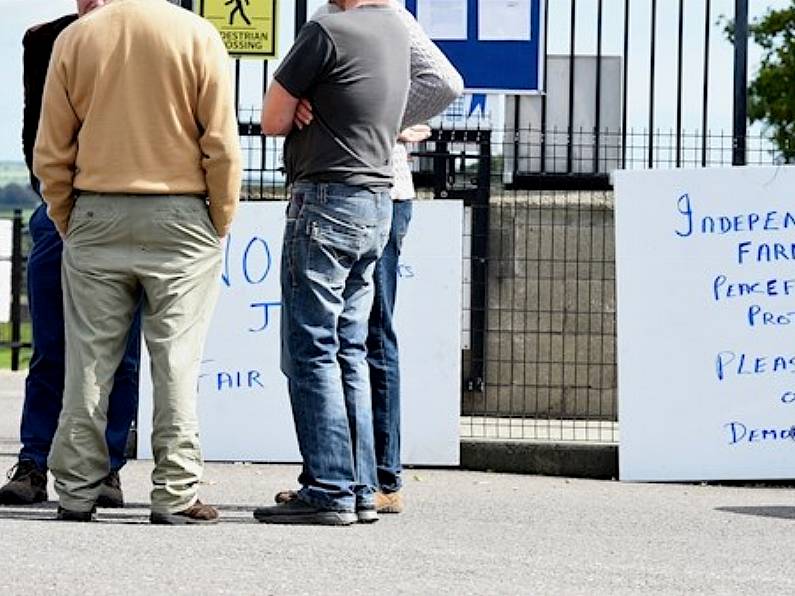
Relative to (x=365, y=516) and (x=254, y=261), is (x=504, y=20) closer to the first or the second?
(x=254, y=261)

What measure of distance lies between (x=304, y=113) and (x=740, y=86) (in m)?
3.34

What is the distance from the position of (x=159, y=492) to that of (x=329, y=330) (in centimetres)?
78

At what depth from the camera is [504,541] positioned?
7.20 meters

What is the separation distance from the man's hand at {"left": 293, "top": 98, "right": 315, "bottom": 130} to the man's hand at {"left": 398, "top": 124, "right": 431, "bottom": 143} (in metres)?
0.56

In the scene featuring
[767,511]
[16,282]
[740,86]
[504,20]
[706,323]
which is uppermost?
[504,20]

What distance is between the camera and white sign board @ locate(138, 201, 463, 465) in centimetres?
973

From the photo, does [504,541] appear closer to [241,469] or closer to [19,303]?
[241,469]

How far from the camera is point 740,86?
10125 millimetres

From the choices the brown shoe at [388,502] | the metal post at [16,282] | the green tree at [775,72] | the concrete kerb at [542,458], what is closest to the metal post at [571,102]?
the concrete kerb at [542,458]

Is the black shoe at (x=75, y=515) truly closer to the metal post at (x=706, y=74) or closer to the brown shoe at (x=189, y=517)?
the brown shoe at (x=189, y=517)

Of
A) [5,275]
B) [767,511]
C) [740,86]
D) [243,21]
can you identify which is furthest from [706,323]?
[5,275]

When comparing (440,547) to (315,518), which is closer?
(440,547)

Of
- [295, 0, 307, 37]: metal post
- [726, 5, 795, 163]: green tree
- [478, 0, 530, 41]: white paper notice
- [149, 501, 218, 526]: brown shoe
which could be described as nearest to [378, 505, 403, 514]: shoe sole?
[149, 501, 218, 526]: brown shoe

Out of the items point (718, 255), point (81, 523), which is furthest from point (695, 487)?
point (81, 523)
